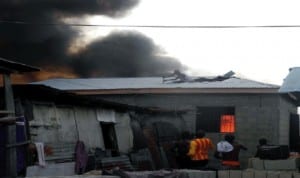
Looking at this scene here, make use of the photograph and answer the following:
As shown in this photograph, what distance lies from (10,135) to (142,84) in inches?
491

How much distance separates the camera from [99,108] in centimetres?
1686

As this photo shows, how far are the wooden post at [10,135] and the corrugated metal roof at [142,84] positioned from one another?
35.4 feet

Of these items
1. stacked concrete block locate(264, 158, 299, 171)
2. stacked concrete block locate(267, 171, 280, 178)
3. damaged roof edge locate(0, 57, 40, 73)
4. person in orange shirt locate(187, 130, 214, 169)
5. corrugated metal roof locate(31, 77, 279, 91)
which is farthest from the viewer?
corrugated metal roof locate(31, 77, 279, 91)

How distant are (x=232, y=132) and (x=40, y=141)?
10.3 metres

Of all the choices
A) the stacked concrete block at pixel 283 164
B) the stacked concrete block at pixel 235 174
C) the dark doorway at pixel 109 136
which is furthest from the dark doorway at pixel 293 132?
the stacked concrete block at pixel 235 174

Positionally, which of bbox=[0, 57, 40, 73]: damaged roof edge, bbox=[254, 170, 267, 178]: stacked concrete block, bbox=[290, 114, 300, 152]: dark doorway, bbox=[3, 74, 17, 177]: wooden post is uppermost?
bbox=[0, 57, 40, 73]: damaged roof edge

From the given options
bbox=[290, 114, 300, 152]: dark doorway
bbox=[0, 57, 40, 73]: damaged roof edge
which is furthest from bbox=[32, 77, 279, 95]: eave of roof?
bbox=[0, 57, 40, 73]: damaged roof edge

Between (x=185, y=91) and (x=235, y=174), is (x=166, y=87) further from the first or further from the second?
(x=235, y=174)

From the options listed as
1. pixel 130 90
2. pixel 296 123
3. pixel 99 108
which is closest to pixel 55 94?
pixel 99 108

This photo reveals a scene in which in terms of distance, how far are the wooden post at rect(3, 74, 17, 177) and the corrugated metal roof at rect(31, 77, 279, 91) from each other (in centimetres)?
1078

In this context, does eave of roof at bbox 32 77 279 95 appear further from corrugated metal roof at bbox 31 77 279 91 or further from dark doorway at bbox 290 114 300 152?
dark doorway at bbox 290 114 300 152

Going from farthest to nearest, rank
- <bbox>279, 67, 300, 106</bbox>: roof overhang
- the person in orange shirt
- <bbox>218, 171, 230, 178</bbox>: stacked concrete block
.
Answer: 1. the person in orange shirt
2. <bbox>218, 171, 230, 178</bbox>: stacked concrete block
3. <bbox>279, 67, 300, 106</bbox>: roof overhang

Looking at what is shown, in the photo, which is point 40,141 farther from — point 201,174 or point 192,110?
point 192,110

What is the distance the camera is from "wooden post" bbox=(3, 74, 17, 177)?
11.5 metres
